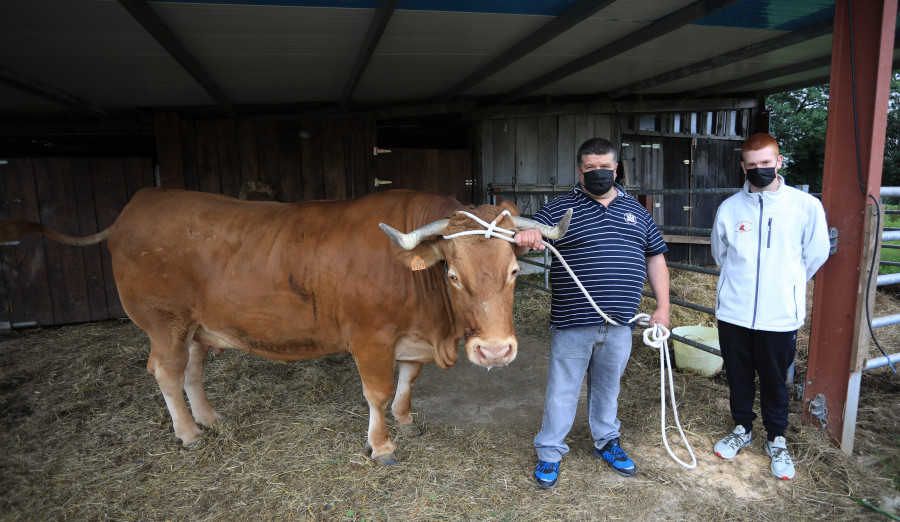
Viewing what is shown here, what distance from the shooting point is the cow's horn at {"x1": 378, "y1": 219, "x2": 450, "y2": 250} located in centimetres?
247

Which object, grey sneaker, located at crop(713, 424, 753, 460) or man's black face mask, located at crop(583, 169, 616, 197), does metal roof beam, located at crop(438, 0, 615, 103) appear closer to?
man's black face mask, located at crop(583, 169, 616, 197)

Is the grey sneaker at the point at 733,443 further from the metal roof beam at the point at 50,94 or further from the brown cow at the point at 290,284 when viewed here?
the metal roof beam at the point at 50,94

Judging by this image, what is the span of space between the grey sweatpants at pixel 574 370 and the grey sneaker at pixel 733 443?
0.73m

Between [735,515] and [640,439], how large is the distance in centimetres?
75

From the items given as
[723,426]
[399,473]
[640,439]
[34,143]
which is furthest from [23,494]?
[34,143]

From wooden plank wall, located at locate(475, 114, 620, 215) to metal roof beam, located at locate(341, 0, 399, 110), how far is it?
2455 mm

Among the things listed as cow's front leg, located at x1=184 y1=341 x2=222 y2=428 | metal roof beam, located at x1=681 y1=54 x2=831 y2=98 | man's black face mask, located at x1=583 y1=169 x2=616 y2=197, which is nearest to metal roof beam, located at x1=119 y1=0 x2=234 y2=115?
cow's front leg, located at x1=184 y1=341 x2=222 y2=428

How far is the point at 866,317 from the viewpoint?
2768 millimetres

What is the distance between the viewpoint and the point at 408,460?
3.06m

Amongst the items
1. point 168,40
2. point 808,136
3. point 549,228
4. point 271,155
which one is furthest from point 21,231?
point 808,136

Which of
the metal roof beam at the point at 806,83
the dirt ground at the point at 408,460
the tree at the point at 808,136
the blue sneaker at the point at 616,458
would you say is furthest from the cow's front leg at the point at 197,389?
the tree at the point at 808,136

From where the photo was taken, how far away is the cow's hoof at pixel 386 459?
3.01 m

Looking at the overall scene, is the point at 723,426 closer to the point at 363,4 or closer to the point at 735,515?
the point at 735,515

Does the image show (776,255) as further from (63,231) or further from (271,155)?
(63,231)
